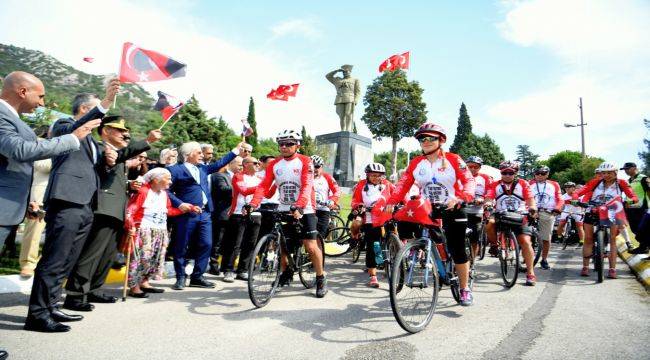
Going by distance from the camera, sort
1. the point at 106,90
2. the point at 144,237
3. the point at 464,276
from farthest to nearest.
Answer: the point at 144,237 < the point at 464,276 < the point at 106,90

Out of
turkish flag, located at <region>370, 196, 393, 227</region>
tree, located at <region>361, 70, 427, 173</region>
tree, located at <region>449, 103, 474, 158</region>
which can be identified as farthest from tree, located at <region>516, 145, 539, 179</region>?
turkish flag, located at <region>370, 196, 393, 227</region>

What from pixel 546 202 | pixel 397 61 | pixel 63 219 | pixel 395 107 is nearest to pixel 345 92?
pixel 397 61

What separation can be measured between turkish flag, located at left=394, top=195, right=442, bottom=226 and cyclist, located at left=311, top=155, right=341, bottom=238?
400 centimetres

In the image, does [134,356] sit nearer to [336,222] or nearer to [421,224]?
[421,224]

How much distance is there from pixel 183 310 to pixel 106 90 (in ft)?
8.90

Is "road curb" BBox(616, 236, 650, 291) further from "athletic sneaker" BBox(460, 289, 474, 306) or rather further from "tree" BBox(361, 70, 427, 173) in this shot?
"tree" BBox(361, 70, 427, 173)

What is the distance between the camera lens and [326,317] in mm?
4582

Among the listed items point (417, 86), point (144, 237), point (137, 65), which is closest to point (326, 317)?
point (144, 237)

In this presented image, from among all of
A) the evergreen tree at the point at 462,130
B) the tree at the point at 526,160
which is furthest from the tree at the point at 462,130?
the tree at the point at 526,160

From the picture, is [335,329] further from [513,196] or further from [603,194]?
[603,194]

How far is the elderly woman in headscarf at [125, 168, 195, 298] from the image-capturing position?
5367mm

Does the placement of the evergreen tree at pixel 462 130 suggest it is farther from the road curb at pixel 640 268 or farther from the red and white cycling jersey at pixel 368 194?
the red and white cycling jersey at pixel 368 194

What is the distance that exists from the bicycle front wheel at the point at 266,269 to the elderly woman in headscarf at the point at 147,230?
1545 millimetres

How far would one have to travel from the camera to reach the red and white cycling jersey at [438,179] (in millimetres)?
4945
